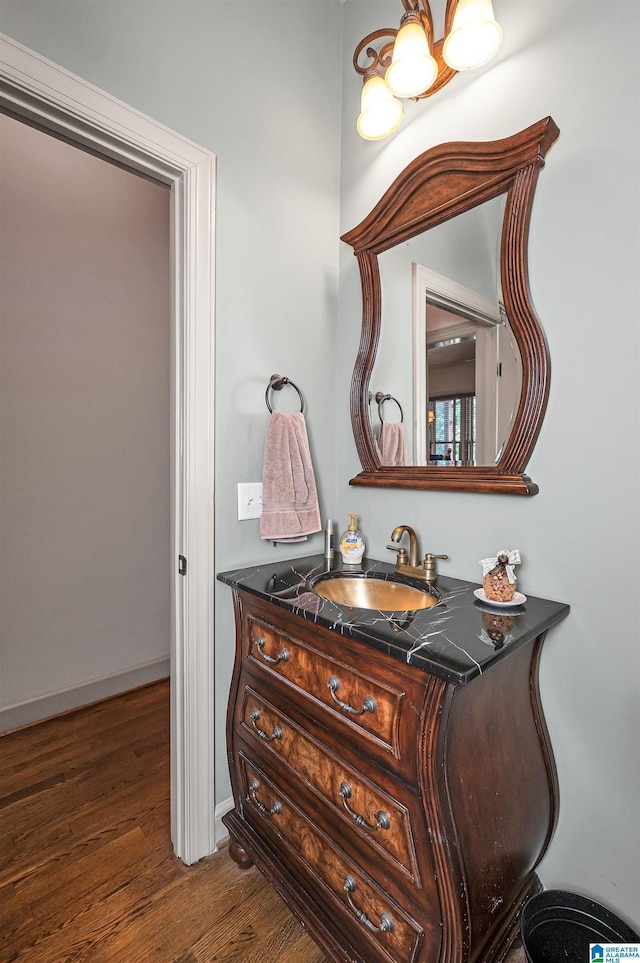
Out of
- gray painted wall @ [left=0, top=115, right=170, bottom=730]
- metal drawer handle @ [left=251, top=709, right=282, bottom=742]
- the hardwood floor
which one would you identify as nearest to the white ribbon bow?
metal drawer handle @ [left=251, top=709, right=282, bottom=742]

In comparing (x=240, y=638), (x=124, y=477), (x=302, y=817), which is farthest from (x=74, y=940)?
(x=124, y=477)

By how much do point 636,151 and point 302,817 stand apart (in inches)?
71.6

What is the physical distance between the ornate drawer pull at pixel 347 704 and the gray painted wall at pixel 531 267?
0.53m

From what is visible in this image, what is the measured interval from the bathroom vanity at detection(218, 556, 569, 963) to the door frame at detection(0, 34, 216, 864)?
199mm

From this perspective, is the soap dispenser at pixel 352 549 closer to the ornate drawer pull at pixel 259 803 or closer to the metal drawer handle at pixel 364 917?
the ornate drawer pull at pixel 259 803

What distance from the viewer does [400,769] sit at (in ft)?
2.83

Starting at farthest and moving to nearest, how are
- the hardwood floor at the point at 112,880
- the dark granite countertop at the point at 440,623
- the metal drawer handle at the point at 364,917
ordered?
the hardwood floor at the point at 112,880
the metal drawer handle at the point at 364,917
the dark granite countertop at the point at 440,623

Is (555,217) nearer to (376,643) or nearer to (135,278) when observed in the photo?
(376,643)

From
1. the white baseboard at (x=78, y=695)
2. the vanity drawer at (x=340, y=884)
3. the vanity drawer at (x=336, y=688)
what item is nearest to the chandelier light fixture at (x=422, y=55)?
the vanity drawer at (x=336, y=688)

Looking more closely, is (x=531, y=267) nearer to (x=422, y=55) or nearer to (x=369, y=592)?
(x=422, y=55)

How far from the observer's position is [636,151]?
976mm

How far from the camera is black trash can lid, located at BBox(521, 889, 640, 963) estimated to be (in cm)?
97

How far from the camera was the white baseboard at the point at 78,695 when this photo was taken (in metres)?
2.03

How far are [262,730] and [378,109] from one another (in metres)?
1.95
